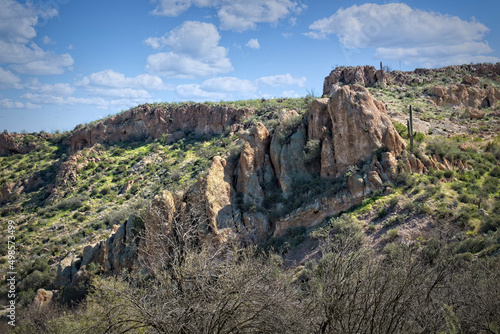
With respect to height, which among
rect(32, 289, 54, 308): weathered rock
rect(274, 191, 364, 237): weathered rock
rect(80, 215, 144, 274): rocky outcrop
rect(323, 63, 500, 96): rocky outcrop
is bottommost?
rect(32, 289, 54, 308): weathered rock

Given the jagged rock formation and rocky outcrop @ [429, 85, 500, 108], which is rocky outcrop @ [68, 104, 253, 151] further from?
rocky outcrop @ [429, 85, 500, 108]

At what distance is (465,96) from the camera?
35.6 m

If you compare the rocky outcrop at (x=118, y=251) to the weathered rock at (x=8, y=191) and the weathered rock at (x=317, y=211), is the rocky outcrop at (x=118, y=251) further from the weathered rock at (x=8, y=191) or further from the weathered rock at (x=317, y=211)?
the weathered rock at (x=8, y=191)

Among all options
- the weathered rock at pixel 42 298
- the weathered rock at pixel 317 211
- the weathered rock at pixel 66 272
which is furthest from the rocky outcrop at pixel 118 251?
the weathered rock at pixel 317 211

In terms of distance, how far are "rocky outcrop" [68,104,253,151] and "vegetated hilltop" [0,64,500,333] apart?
344 inches

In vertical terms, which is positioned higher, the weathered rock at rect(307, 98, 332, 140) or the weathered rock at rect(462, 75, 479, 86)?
the weathered rock at rect(462, 75, 479, 86)

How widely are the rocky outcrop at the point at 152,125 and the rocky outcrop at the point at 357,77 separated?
15.1 meters

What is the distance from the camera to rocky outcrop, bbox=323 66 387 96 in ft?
134

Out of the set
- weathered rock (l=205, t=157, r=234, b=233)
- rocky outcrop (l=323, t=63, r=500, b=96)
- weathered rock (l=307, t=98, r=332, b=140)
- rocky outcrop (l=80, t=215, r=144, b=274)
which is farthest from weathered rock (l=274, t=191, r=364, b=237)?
rocky outcrop (l=323, t=63, r=500, b=96)

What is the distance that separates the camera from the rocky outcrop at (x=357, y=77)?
1608 inches

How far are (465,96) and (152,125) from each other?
4140 cm

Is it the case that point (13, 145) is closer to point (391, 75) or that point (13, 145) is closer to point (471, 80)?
point (391, 75)

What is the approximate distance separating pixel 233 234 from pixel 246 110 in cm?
2922

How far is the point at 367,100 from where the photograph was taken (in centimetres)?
2323
